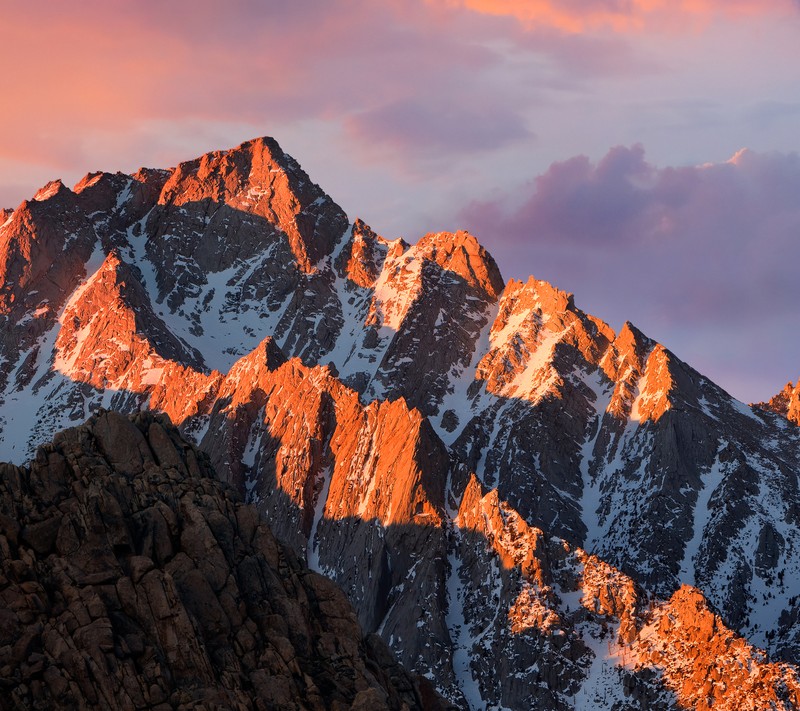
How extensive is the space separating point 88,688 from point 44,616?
6425 millimetres

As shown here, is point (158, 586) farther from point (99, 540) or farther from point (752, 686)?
point (752, 686)

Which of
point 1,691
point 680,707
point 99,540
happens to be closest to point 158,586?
point 99,540

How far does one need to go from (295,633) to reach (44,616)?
67.2ft

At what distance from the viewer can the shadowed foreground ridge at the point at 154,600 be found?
351ft

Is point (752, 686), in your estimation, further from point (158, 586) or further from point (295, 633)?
point (158, 586)

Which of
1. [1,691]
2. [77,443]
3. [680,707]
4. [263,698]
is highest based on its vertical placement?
[680,707]

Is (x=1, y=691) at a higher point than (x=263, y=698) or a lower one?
lower

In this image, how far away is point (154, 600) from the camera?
112562 mm

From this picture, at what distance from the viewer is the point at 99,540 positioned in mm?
115750

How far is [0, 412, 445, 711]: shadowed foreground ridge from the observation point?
351 ft

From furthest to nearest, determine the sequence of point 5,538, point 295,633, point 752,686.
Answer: point 752,686 → point 295,633 → point 5,538

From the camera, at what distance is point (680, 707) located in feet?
648

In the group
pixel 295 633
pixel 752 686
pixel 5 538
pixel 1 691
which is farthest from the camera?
pixel 752 686

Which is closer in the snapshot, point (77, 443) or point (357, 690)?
point (357, 690)
